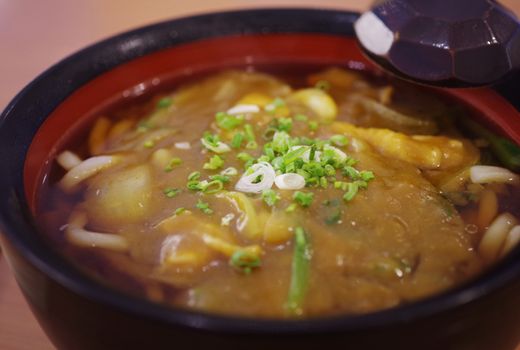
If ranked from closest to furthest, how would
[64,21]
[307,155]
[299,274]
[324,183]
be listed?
[299,274], [324,183], [307,155], [64,21]

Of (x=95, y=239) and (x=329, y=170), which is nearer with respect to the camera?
(x=95, y=239)

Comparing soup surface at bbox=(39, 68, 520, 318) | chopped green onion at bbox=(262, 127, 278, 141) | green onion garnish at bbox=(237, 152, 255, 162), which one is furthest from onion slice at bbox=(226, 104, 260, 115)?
green onion garnish at bbox=(237, 152, 255, 162)

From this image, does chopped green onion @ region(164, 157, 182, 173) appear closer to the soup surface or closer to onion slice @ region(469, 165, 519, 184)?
the soup surface

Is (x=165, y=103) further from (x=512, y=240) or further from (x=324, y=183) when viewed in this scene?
(x=512, y=240)

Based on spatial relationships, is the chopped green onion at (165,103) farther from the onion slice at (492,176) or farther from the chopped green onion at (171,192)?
the onion slice at (492,176)

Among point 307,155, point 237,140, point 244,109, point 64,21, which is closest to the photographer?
point 307,155

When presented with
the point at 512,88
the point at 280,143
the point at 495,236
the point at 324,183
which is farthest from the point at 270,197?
the point at 512,88
